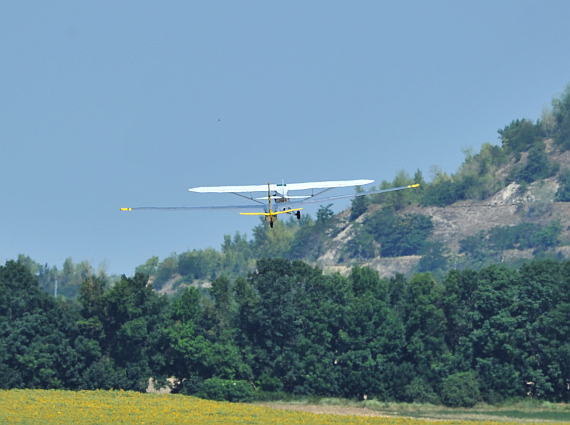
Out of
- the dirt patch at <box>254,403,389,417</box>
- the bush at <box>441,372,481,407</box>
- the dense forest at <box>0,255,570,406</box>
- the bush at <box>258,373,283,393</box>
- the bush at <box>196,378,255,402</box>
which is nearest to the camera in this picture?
the dirt patch at <box>254,403,389,417</box>

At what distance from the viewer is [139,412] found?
8188 centimetres

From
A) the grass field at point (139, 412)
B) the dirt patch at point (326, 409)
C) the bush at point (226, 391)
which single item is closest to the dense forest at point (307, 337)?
the bush at point (226, 391)

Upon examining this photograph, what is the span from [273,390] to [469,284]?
27275mm

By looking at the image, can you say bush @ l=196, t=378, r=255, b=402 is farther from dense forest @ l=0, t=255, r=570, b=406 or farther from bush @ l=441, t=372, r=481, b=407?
bush @ l=441, t=372, r=481, b=407

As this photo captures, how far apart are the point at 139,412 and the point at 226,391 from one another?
83.6 feet

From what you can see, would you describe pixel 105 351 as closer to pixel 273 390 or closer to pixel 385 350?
pixel 273 390

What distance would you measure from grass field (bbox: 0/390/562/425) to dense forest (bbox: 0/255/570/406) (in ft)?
36.6

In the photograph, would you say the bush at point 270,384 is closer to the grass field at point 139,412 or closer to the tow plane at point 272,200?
the grass field at point 139,412

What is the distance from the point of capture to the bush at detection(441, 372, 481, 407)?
10531 centimetres

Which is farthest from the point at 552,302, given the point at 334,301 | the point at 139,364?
the point at 139,364

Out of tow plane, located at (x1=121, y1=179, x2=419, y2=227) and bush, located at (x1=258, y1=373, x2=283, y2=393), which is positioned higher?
tow plane, located at (x1=121, y1=179, x2=419, y2=227)

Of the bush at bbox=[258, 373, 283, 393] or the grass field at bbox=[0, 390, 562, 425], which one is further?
the bush at bbox=[258, 373, 283, 393]

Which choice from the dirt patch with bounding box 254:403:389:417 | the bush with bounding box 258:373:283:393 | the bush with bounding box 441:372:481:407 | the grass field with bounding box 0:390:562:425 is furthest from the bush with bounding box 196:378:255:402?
the bush with bounding box 441:372:481:407

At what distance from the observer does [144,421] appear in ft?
250
